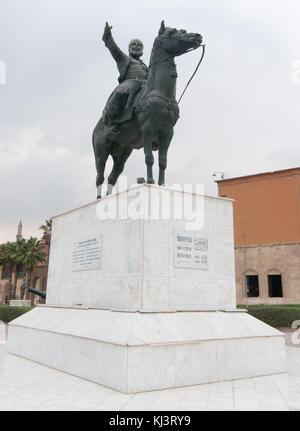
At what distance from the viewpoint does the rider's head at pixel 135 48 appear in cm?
880

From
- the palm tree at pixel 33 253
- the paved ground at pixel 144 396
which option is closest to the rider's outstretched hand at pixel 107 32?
the paved ground at pixel 144 396

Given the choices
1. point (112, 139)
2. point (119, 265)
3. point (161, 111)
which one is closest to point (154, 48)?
point (161, 111)

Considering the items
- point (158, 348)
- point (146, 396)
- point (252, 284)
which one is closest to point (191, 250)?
point (158, 348)

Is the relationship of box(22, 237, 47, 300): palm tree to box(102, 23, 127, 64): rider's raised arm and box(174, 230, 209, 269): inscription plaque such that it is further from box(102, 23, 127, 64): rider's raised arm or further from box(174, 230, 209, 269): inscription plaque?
box(174, 230, 209, 269): inscription plaque

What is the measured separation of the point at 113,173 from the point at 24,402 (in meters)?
5.99

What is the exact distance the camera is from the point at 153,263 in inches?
251

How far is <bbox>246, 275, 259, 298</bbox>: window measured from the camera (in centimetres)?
2404

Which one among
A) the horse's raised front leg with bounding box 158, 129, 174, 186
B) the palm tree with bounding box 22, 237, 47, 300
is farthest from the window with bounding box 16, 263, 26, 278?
the horse's raised front leg with bounding box 158, 129, 174, 186

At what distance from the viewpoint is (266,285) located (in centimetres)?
2342

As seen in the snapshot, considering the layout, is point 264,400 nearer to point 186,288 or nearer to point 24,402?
point 186,288

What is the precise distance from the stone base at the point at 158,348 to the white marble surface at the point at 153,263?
0.26m

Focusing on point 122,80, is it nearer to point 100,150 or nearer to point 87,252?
point 100,150

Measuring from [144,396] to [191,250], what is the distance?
2.79 meters

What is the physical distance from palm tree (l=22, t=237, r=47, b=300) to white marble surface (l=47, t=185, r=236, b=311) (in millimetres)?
33466
